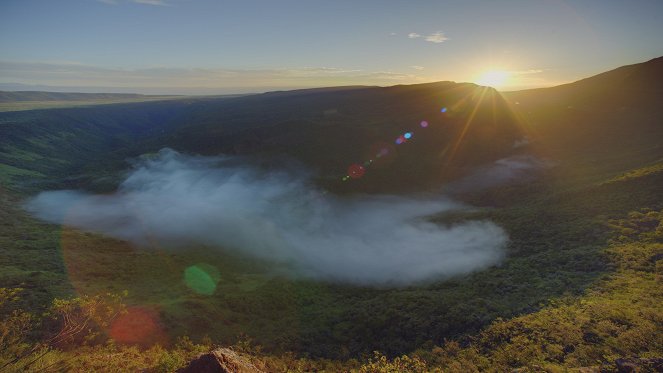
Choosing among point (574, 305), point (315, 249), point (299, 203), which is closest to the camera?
point (574, 305)

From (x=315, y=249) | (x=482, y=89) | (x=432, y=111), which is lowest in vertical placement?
(x=315, y=249)

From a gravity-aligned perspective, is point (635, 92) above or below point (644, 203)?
above

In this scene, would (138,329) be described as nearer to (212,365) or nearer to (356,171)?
(212,365)

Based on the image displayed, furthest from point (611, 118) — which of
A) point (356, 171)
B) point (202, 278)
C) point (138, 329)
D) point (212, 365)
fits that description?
point (138, 329)

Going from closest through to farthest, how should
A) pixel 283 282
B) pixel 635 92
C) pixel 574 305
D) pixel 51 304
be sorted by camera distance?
pixel 574 305 → pixel 51 304 → pixel 283 282 → pixel 635 92

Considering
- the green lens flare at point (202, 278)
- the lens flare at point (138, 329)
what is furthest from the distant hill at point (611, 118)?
the lens flare at point (138, 329)

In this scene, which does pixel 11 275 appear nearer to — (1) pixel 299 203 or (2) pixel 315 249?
(2) pixel 315 249

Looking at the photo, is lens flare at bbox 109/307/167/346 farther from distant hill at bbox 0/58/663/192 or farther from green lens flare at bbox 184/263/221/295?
distant hill at bbox 0/58/663/192

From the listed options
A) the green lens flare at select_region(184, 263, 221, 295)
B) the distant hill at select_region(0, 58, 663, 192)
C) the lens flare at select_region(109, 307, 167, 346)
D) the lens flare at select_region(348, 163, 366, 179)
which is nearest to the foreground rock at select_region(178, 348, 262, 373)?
the lens flare at select_region(109, 307, 167, 346)

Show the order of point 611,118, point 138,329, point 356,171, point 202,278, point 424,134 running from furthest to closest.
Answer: point 424,134
point 611,118
point 356,171
point 202,278
point 138,329

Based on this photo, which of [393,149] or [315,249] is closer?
[315,249]

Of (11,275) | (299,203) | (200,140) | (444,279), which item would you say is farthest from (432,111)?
(11,275)
